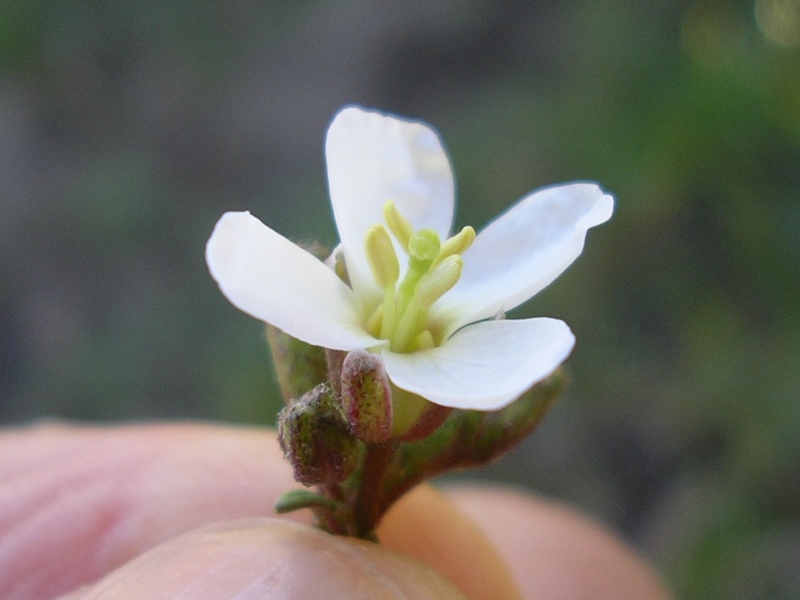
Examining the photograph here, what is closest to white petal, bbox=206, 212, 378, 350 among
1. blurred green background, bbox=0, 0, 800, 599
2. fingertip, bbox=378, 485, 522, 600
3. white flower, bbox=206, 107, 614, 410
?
white flower, bbox=206, 107, 614, 410

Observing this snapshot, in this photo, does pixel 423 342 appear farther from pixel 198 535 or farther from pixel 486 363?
pixel 198 535

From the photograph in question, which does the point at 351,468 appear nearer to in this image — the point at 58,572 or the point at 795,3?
the point at 58,572

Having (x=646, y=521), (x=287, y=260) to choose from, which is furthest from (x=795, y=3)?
(x=287, y=260)

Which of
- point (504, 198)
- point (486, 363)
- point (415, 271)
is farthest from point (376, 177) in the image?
point (504, 198)

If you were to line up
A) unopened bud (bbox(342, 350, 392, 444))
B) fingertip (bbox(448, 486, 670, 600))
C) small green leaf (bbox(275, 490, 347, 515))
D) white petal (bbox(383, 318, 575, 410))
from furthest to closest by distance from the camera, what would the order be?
fingertip (bbox(448, 486, 670, 600))
small green leaf (bbox(275, 490, 347, 515))
unopened bud (bbox(342, 350, 392, 444))
white petal (bbox(383, 318, 575, 410))

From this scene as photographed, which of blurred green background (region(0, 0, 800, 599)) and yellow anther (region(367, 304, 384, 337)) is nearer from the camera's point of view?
yellow anther (region(367, 304, 384, 337))

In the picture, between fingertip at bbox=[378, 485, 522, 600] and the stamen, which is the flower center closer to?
the stamen
